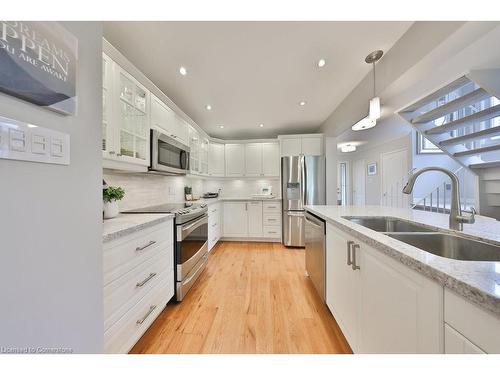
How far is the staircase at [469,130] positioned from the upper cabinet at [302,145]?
1462 mm

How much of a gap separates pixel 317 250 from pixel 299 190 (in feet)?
6.38

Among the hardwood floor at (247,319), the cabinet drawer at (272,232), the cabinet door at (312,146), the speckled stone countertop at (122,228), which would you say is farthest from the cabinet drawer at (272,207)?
the speckled stone countertop at (122,228)

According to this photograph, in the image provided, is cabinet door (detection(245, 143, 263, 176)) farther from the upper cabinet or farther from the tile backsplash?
the upper cabinet

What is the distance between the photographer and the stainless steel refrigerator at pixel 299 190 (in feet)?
12.1

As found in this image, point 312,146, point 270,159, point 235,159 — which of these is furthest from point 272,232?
point 312,146

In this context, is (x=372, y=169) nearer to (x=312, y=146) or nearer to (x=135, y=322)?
(x=312, y=146)

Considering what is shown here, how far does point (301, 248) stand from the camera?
3664mm

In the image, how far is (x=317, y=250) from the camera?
1885mm

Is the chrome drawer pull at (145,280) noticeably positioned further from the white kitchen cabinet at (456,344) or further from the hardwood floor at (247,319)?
the white kitchen cabinet at (456,344)

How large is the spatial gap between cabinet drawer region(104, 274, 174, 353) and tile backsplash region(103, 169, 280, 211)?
3.02 feet

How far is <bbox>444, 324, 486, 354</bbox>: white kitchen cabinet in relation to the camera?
480 millimetres
